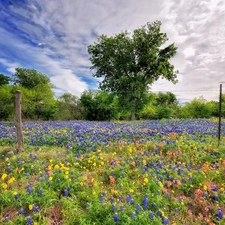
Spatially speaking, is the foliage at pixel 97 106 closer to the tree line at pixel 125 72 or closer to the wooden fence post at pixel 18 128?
the tree line at pixel 125 72

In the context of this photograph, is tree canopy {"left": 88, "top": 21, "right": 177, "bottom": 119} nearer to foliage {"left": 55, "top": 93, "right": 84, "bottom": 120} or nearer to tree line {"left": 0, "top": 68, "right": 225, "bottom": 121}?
tree line {"left": 0, "top": 68, "right": 225, "bottom": 121}

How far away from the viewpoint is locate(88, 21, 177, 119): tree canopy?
24344 mm

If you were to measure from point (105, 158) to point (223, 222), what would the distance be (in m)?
3.20

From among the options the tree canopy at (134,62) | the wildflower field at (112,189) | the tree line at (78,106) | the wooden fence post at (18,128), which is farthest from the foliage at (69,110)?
the wildflower field at (112,189)

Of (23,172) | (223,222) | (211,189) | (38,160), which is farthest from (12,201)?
(211,189)

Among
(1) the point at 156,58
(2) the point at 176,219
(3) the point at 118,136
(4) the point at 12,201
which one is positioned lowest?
(2) the point at 176,219

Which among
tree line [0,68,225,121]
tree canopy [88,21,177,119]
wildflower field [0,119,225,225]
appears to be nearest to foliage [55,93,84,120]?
tree line [0,68,225,121]

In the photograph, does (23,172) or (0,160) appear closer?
(23,172)

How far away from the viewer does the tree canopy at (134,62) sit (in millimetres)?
24344

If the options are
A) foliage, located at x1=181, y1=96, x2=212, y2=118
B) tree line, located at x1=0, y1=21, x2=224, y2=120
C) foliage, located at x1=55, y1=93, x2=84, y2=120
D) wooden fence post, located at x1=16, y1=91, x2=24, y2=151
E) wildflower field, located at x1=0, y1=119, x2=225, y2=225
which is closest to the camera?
wildflower field, located at x1=0, y1=119, x2=225, y2=225

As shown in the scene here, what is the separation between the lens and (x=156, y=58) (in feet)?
82.4

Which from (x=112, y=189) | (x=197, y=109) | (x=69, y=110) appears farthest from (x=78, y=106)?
(x=112, y=189)

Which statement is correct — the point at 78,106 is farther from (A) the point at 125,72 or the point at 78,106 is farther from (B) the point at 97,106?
(A) the point at 125,72

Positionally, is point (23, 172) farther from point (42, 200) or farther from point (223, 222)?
point (223, 222)
